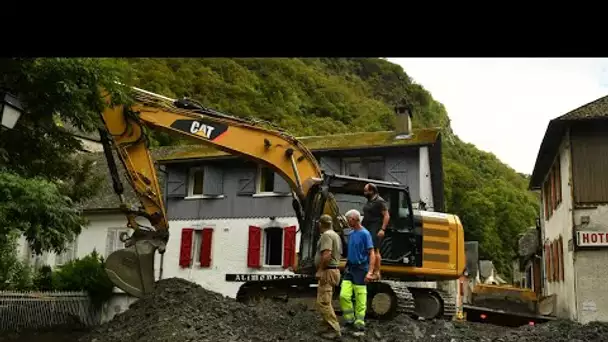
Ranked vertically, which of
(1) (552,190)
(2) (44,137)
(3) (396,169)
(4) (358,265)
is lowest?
(4) (358,265)

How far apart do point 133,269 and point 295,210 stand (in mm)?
3074

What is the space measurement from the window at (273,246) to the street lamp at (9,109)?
16.5 metres

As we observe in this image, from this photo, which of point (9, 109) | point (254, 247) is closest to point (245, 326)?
point (9, 109)

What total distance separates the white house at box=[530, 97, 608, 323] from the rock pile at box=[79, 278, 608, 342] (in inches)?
212

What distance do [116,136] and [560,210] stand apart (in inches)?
527

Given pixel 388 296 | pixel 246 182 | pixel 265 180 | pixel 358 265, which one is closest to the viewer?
pixel 358 265

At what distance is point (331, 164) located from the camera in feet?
77.2

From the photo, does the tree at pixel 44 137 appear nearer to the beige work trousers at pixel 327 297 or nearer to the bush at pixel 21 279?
the beige work trousers at pixel 327 297

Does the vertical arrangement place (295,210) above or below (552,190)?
below

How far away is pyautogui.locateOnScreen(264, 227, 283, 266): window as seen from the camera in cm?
2327

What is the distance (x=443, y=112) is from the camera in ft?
330

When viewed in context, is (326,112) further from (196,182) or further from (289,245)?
(289,245)

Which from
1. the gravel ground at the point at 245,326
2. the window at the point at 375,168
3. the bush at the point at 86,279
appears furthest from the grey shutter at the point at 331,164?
the gravel ground at the point at 245,326
